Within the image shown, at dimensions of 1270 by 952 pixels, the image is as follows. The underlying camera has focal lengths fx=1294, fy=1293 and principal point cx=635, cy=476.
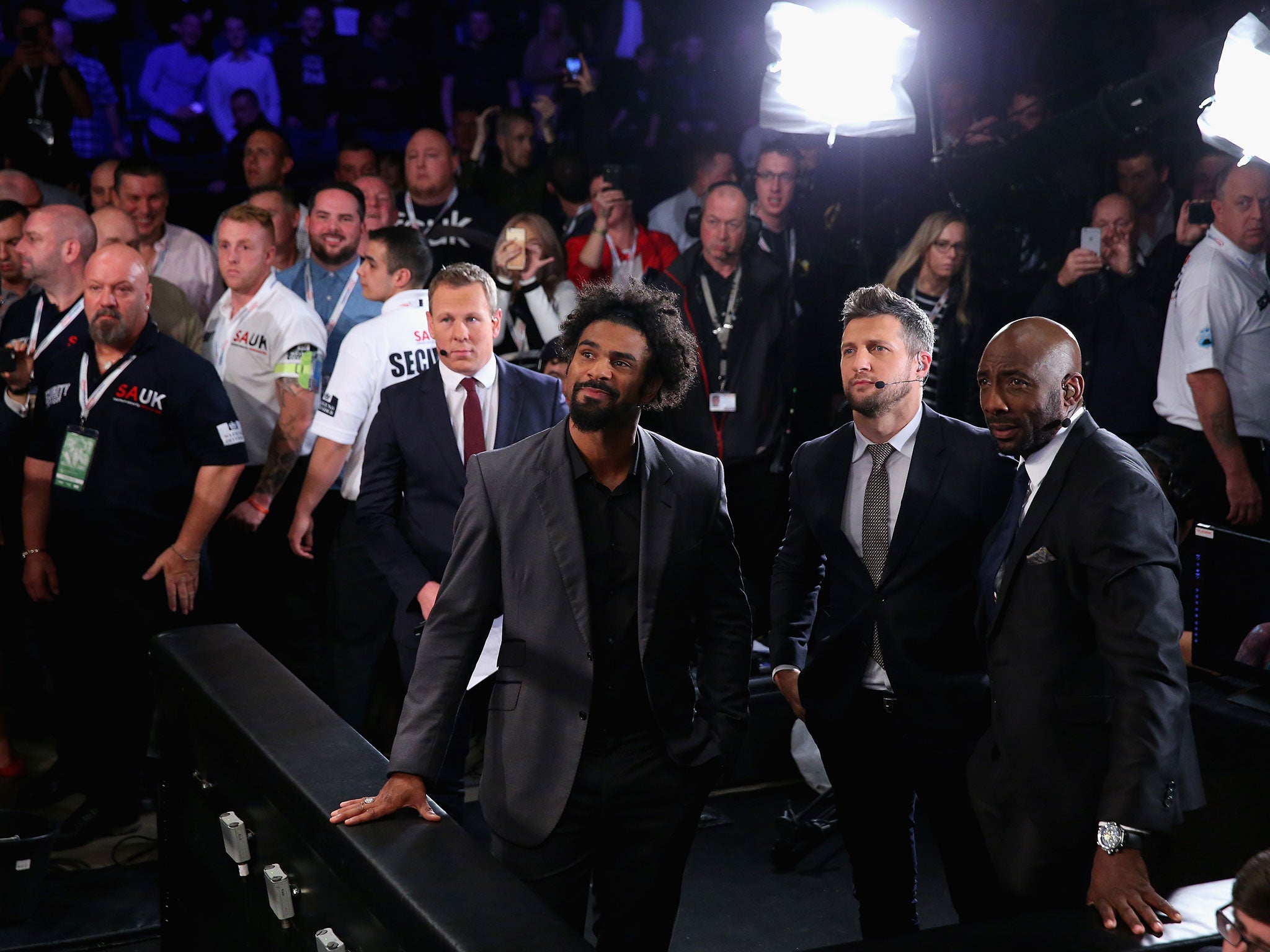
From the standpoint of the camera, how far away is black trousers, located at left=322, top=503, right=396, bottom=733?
157 inches

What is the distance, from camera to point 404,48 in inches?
282

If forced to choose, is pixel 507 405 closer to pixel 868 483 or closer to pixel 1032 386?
pixel 868 483

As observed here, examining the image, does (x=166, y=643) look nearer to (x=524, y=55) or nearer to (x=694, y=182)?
(x=694, y=182)

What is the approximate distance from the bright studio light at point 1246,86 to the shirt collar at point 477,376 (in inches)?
78.2

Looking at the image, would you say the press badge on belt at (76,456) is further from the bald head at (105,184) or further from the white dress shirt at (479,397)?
the bald head at (105,184)

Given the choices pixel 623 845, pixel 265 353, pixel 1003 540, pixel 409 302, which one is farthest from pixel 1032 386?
pixel 265 353

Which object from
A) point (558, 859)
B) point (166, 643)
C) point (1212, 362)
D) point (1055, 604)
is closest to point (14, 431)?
point (166, 643)

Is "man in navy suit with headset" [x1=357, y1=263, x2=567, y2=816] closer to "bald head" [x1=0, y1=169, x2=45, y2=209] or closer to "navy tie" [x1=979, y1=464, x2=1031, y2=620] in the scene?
"navy tie" [x1=979, y1=464, x2=1031, y2=620]

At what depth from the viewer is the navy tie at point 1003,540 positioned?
2.28 m

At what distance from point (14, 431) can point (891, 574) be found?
2.96m

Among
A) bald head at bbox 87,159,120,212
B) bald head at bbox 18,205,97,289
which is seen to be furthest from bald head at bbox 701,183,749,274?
bald head at bbox 87,159,120,212

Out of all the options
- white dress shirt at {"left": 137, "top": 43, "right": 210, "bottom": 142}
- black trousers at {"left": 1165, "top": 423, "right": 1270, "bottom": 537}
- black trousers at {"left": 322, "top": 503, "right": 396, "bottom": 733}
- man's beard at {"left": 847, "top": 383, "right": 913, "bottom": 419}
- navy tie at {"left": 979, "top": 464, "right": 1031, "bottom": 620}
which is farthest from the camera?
white dress shirt at {"left": 137, "top": 43, "right": 210, "bottom": 142}

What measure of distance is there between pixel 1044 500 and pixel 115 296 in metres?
2.69

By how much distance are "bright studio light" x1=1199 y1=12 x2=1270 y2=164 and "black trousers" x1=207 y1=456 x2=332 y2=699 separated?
9.58 ft
